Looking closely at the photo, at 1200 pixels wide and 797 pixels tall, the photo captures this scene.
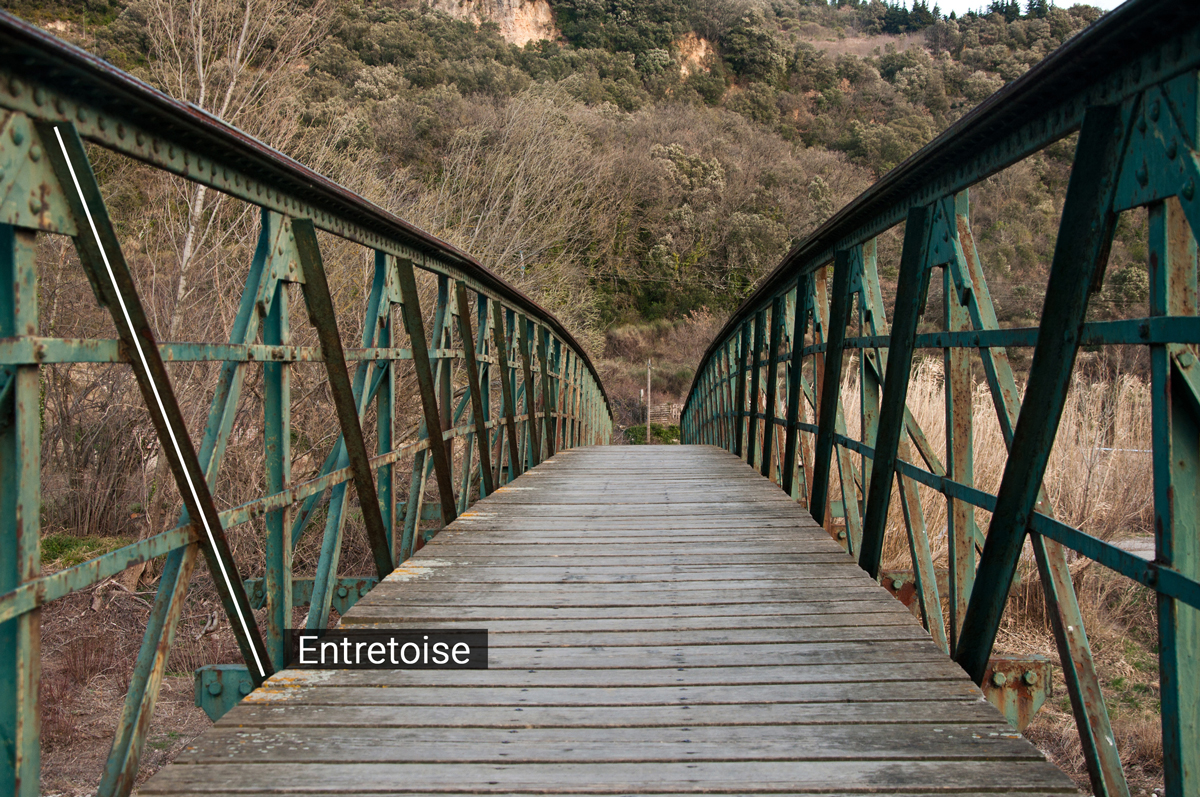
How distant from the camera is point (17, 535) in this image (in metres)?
1.25

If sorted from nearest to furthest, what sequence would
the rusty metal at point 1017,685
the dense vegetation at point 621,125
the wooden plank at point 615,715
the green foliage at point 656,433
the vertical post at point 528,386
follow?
the wooden plank at point 615,715 → the rusty metal at point 1017,685 → the vertical post at point 528,386 → the dense vegetation at point 621,125 → the green foliage at point 656,433

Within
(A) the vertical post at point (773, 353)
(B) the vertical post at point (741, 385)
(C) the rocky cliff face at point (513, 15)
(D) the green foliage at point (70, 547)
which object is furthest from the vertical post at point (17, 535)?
(C) the rocky cliff face at point (513, 15)

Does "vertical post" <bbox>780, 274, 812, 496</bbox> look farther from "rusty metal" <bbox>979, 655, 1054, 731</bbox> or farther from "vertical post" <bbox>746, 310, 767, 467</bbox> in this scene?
"rusty metal" <bbox>979, 655, 1054, 731</bbox>

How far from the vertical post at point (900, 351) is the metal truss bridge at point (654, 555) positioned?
0.04ft

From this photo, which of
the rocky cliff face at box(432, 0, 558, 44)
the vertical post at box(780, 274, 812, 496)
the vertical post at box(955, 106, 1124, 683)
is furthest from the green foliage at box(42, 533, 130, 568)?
the rocky cliff face at box(432, 0, 558, 44)

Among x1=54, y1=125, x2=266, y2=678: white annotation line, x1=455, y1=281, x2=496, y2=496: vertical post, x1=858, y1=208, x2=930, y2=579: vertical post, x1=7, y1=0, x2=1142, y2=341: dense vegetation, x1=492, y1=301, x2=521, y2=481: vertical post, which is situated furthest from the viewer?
x1=7, y1=0, x2=1142, y2=341: dense vegetation

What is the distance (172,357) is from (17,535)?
519 millimetres

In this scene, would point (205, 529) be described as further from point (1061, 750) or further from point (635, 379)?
point (635, 379)

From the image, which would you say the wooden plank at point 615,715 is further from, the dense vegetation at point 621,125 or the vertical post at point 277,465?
the dense vegetation at point 621,125

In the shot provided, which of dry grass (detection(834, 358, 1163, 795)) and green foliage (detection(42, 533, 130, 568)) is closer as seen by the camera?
dry grass (detection(834, 358, 1163, 795))

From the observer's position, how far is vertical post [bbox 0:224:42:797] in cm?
124

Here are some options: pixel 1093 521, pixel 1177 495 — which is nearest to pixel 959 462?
pixel 1177 495

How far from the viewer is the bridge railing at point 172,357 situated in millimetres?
1252

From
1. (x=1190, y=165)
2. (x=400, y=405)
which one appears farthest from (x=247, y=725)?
(x=400, y=405)
